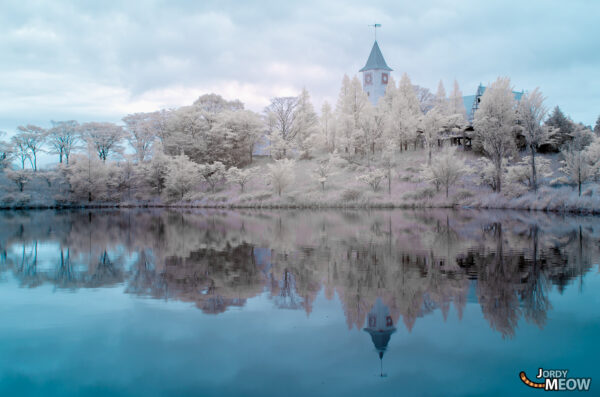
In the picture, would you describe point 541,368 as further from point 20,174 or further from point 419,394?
point 20,174

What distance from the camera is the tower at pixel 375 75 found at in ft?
214

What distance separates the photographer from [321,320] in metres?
5.31

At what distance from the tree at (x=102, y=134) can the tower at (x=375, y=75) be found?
36.8m

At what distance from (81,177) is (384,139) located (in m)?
32.1

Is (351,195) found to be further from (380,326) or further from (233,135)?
(380,326)

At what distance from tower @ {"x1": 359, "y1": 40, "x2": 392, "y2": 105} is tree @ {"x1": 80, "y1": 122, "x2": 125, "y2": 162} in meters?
36.8

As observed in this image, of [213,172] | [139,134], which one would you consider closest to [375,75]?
[213,172]

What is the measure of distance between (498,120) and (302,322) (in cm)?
2754

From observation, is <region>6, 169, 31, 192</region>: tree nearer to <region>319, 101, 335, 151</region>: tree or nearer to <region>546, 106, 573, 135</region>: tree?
<region>319, 101, 335, 151</region>: tree

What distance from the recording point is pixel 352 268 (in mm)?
8250

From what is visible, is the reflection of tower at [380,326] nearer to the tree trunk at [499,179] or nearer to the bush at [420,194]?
the tree trunk at [499,179]

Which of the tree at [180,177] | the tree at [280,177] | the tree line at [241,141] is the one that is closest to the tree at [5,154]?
the tree line at [241,141]

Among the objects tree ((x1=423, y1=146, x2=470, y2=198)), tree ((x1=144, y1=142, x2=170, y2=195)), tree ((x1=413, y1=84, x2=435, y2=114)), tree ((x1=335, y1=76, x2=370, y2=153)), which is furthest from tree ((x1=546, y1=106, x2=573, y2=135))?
tree ((x1=144, y1=142, x2=170, y2=195))

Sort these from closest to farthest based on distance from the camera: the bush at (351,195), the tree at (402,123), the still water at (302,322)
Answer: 1. the still water at (302,322)
2. the bush at (351,195)
3. the tree at (402,123)
